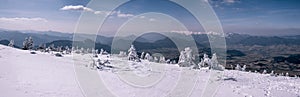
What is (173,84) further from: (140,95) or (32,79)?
(32,79)

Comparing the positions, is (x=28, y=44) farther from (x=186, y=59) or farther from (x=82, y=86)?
(x=82, y=86)

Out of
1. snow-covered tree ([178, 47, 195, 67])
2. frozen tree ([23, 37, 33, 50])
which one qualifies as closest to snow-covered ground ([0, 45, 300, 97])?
snow-covered tree ([178, 47, 195, 67])

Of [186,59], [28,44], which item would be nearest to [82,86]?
[186,59]

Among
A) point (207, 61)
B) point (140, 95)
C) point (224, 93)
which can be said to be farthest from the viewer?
point (207, 61)

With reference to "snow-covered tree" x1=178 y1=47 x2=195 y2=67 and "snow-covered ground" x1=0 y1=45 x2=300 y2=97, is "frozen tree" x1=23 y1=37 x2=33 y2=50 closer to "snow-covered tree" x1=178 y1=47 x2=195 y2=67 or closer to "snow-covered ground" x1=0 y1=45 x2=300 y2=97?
"snow-covered tree" x1=178 y1=47 x2=195 y2=67

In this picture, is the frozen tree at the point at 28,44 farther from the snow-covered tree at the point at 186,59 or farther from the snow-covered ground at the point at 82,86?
the snow-covered ground at the point at 82,86

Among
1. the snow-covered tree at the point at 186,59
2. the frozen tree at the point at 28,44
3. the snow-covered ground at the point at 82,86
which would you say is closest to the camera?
the snow-covered ground at the point at 82,86

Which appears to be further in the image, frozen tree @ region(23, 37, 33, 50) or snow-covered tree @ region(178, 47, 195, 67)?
frozen tree @ region(23, 37, 33, 50)

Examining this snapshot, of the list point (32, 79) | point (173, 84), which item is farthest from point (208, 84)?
point (32, 79)

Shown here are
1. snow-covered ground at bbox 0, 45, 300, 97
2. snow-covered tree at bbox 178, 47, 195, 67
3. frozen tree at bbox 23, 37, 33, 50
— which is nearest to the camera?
snow-covered ground at bbox 0, 45, 300, 97

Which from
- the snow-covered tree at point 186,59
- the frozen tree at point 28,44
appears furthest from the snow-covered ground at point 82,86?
the frozen tree at point 28,44

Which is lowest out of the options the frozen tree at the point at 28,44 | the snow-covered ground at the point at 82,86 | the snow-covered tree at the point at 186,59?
the snow-covered ground at the point at 82,86
